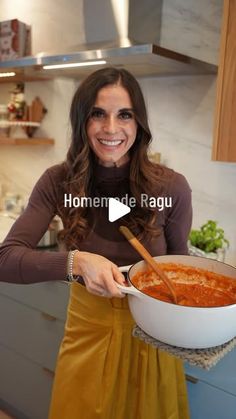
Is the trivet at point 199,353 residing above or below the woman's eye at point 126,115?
below

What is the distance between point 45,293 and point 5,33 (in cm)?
136

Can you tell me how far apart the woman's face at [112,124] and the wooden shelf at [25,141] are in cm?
115

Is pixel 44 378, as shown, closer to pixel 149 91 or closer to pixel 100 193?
pixel 100 193

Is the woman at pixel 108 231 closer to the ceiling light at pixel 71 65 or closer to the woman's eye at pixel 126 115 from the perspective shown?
the woman's eye at pixel 126 115

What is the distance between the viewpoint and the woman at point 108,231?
3.28ft

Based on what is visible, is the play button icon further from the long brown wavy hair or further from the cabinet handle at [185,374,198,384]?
the cabinet handle at [185,374,198,384]

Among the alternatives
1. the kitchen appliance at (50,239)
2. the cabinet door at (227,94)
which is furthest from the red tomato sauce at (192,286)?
the kitchen appliance at (50,239)

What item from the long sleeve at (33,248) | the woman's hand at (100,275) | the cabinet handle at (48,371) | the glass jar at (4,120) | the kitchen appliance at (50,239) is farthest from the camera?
the glass jar at (4,120)

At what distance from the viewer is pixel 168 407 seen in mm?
1097

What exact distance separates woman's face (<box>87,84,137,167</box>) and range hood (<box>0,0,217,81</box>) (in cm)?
41

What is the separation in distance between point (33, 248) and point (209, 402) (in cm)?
78

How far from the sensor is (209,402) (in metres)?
1.30

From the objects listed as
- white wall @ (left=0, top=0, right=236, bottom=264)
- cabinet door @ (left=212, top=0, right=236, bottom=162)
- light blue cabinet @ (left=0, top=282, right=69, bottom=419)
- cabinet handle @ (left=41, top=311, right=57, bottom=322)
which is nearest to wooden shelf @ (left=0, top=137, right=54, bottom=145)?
white wall @ (left=0, top=0, right=236, bottom=264)

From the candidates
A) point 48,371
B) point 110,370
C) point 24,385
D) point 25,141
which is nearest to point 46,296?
point 48,371
